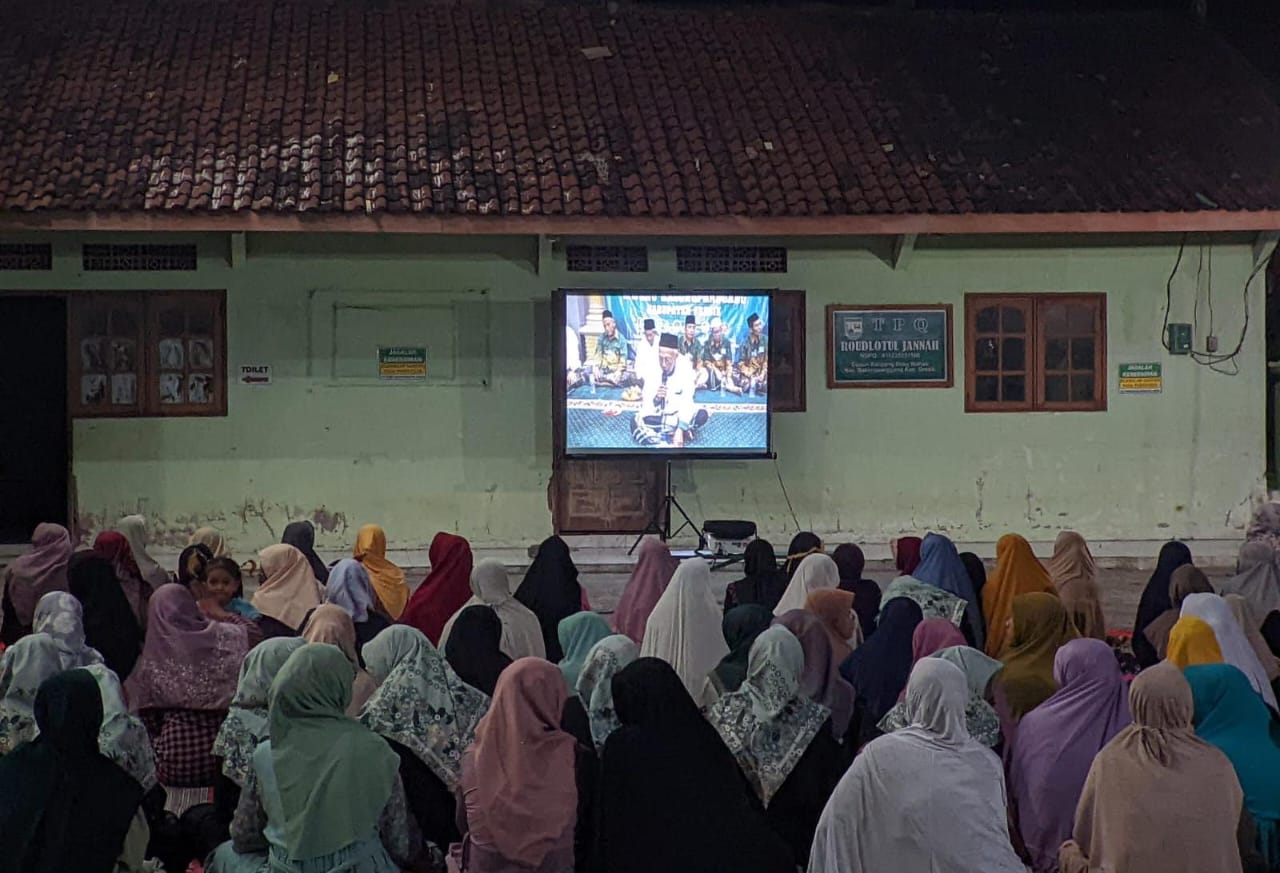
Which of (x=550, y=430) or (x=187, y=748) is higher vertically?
(x=550, y=430)

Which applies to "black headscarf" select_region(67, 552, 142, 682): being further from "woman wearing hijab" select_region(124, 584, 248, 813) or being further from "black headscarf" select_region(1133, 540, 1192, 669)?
"black headscarf" select_region(1133, 540, 1192, 669)

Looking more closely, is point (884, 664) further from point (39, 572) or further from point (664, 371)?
point (664, 371)

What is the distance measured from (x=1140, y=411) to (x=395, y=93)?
631 cm

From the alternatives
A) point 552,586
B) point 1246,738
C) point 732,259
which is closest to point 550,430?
point 732,259

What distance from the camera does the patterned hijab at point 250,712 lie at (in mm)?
4199

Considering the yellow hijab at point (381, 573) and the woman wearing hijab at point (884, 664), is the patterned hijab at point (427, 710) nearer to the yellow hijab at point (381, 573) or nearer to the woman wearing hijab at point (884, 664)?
the woman wearing hijab at point (884, 664)

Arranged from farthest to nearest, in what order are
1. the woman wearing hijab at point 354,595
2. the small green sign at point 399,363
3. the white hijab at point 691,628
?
the small green sign at point 399,363 < the woman wearing hijab at point 354,595 < the white hijab at point 691,628

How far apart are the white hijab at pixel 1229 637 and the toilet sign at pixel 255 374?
756 cm

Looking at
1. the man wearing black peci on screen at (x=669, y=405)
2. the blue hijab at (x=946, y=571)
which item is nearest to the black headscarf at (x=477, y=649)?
the blue hijab at (x=946, y=571)

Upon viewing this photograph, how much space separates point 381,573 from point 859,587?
2.27 m

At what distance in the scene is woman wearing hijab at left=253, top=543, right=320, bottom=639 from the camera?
6504 mm

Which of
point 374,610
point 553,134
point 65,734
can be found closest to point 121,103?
point 553,134

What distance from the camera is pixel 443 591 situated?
688 centimetres

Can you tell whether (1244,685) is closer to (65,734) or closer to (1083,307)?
(65,734)
